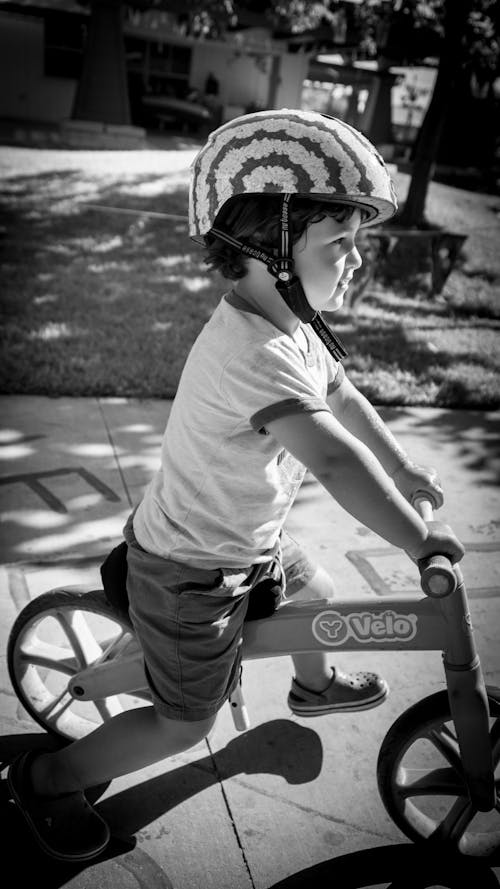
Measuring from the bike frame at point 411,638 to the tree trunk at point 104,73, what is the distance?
16141mm

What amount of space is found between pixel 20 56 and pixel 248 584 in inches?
827

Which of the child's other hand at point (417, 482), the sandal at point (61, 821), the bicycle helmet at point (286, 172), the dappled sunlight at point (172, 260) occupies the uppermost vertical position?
the bicycle helmet at point (286, 172)

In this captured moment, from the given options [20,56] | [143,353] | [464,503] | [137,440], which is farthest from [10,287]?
[20,56]

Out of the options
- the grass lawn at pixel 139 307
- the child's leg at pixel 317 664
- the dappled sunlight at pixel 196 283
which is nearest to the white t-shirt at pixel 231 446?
the child's leg at pixel 317 664

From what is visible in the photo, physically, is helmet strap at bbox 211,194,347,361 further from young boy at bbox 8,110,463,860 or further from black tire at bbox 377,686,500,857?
black tire at bbox 377,686,500,857

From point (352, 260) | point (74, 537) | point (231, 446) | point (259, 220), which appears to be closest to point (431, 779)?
point (231, 446)

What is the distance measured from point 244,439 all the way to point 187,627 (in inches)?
17.9

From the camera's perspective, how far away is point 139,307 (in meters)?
6.50

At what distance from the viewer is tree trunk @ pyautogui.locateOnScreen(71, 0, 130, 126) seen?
15242 millimetres

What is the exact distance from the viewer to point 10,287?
6.50 metres

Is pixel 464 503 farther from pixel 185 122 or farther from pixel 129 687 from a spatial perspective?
pixel 185 122

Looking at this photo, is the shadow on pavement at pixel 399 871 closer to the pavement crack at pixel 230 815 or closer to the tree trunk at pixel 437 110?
the pavement crack at pixel 230 815

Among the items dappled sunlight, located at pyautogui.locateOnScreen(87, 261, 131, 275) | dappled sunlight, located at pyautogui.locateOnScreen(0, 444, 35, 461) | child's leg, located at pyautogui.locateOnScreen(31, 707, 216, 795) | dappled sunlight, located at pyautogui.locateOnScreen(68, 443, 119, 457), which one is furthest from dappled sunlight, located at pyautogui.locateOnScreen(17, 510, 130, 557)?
dappled sunlight, located at pyautogui.locateOnScreen(87, 261, 131, 275)

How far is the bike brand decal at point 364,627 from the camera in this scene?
170 cm
